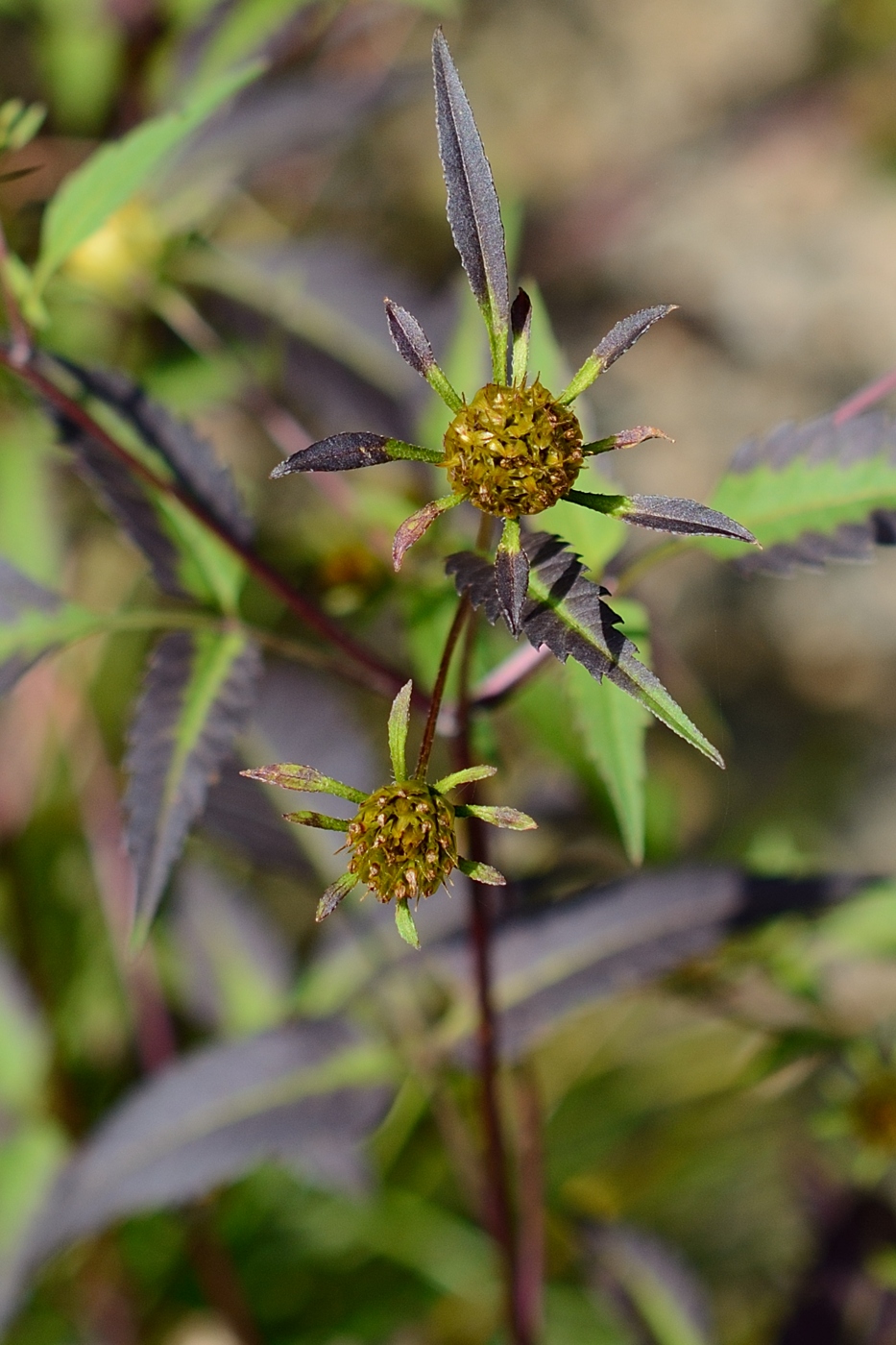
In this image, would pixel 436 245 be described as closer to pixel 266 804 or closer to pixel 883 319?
pixel 883 319

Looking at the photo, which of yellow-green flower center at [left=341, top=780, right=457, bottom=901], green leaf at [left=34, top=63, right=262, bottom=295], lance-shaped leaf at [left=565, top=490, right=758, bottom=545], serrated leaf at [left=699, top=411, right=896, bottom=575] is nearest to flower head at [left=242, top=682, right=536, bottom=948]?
yellow-green flower center at [left=341, top=780, right=457, bottom=901]

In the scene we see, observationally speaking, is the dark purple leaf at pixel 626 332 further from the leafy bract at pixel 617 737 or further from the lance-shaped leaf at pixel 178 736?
the lance-shaped leaf at pixel 178 736

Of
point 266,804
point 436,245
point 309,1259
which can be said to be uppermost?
point 436,245

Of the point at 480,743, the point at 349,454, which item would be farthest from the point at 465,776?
the point at 480,743

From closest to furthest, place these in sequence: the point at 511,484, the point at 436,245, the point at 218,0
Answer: the point at 511,484, the point at 218,0, the point at 436,245

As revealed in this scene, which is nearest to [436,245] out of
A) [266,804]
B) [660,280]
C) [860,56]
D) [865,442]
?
[660,280]

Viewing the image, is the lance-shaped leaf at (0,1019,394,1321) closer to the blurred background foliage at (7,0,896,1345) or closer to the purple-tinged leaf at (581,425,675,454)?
the blurred background foliage at (7,0,896,1345)

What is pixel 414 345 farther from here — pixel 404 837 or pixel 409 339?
pixel 404 837
